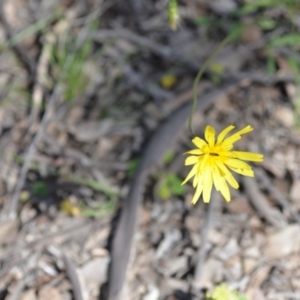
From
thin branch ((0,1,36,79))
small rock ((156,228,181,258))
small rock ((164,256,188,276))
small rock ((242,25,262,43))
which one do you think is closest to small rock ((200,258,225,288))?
small rock ((164,256,188,276))

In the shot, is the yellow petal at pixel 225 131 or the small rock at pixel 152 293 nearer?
the yellow petal at pixel 225 131

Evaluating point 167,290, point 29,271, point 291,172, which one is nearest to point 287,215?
point 291,172

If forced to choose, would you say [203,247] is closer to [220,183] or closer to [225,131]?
[220,183]

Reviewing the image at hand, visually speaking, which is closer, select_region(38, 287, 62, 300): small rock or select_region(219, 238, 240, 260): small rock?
select_region(38, 287, 62, 300): small rock

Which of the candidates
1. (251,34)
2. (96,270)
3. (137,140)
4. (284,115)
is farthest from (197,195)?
(251,34)

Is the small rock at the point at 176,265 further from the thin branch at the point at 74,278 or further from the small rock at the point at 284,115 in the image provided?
the small rock at the point at 284,115

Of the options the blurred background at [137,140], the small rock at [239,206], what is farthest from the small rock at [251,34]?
the small rock at [239,206]

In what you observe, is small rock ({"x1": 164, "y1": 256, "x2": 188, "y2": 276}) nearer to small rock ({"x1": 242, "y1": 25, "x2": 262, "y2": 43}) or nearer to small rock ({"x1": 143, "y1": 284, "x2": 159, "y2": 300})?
small rock ({"x1": 143, "y1": 284, "x2": 159, "y2": 300})

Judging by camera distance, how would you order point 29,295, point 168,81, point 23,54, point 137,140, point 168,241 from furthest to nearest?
point 23,54 → point 168,81 → point 137,140 → point 168,241 → point 29,295

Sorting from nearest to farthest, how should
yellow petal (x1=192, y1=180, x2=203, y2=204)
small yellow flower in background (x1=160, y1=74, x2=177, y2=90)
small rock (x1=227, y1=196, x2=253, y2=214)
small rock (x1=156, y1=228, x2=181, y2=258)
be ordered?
yellow petal (x1=192, y1=180, x2=203, y2=204) → small rock (x1=156, y1=228, x2=181, y2=258) → small rock (x1=227, y1=196, x2=253, y2=214) → small yellow flower in background (x1=160, y1=74, x2=177, y2=90)

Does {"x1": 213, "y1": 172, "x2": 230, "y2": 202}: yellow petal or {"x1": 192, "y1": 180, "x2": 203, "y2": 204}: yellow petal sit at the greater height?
{"x1": 192, "y1": 180, "x2": 203, "y2": 204}: yellow petal
